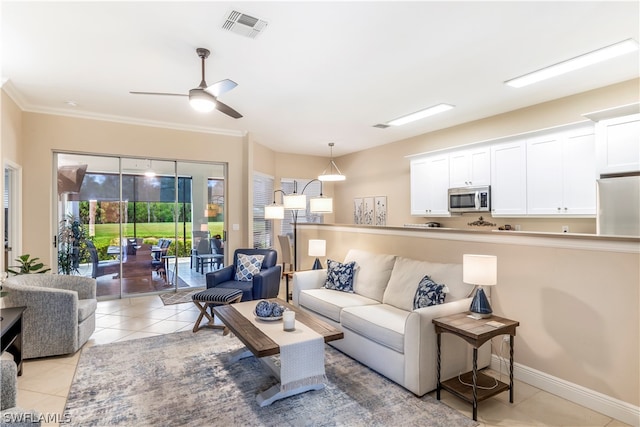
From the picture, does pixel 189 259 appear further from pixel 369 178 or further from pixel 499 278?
pixel 499 278

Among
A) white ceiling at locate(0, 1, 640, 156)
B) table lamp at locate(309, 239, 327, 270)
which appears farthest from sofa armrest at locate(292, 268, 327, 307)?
white ceiling at locate(0, 1, 640, 156)

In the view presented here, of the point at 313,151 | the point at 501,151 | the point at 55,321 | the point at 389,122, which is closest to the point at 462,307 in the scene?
the point at 501,151

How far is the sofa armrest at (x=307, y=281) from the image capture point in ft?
14.4

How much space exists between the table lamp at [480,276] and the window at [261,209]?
4806mm

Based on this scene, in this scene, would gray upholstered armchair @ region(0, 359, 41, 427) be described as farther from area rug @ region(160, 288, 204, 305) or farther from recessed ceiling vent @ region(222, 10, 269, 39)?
area rug @ region(160, 288, 204, 305)

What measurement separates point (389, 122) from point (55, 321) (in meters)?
4.96

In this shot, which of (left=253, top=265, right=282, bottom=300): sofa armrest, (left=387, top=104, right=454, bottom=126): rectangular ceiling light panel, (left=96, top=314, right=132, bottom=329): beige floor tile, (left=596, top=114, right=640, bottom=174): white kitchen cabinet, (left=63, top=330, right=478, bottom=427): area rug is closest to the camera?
(left=63, top=330, right=478, bottom=427): area rug

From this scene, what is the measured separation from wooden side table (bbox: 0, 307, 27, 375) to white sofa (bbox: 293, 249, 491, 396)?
2.72 metres

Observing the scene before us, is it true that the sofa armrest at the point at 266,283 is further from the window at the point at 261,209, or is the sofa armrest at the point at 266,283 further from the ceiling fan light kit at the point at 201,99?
the ceiling fan light kit at the point at 201,99

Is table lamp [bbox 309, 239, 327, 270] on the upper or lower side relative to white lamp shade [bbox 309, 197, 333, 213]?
lower

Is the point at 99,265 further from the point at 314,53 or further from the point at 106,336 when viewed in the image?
the point at 314,53

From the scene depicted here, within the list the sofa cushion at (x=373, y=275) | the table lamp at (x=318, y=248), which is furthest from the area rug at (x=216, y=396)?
the table lamp at (x=318, y=248)

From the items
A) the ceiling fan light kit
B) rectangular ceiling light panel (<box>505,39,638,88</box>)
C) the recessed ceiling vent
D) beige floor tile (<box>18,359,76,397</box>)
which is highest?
the recessed ceiling vent

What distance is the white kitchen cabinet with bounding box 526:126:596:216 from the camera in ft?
12.6
